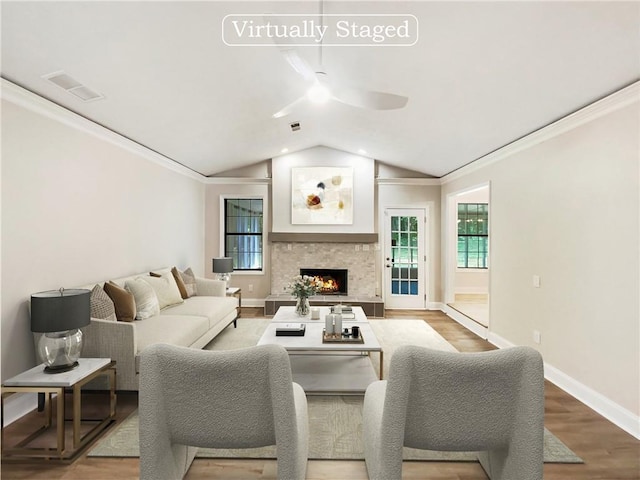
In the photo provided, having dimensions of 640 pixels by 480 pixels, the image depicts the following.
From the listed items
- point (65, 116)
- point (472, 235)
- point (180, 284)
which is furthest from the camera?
point (472, 235)

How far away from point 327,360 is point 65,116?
11.2ft

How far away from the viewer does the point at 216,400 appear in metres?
1.56

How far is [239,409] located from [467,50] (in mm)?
2828

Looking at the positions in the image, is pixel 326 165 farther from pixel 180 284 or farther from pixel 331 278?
pixel 180 284

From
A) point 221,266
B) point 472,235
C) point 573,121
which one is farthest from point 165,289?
point 472,235

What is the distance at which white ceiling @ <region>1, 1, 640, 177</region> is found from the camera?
2.17 metres

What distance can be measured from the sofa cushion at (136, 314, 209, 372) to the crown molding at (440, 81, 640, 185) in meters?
4.00

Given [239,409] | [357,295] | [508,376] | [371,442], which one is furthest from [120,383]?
[357,295]

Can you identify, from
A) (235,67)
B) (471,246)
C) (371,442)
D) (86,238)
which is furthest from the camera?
(471,246)

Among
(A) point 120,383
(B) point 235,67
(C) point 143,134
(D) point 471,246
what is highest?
Result: (B) point 235,67

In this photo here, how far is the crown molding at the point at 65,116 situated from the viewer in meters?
2.61

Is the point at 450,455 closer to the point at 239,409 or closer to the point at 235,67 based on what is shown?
the point at 239,409

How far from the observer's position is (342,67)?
10.6 feet

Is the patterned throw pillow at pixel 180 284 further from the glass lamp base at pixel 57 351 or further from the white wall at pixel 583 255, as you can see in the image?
the white wall at pixel 583 255
